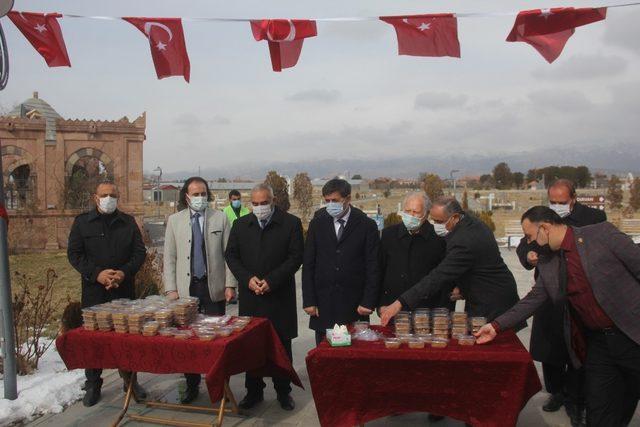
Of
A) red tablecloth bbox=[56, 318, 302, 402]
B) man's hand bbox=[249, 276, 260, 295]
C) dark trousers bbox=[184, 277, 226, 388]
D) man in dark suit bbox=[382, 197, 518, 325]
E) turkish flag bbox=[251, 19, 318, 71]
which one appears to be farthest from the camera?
turkish flag bbox=[251, 19, 318, 71]

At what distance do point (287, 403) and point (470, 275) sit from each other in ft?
6.37

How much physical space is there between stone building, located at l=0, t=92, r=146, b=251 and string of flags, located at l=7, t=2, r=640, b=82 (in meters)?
17.3

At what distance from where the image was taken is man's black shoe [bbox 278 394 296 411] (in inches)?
189

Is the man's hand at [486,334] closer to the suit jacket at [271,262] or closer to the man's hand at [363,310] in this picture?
the man's hand at [363,310]

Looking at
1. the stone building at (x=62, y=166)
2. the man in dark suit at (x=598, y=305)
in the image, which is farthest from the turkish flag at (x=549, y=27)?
the stone building at (x=62, y=166)

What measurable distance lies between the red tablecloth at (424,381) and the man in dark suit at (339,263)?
97 cm

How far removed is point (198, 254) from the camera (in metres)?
5.20

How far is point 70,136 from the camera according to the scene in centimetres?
2328

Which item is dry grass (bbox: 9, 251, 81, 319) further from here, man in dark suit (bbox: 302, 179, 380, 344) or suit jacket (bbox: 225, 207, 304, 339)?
man in dark suit (bbox: 302, 179, 380, 344)

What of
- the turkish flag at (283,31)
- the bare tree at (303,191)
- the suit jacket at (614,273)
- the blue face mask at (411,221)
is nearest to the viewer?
the suit jacket at (614,273)

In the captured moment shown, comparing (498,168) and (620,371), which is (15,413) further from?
(498,168)

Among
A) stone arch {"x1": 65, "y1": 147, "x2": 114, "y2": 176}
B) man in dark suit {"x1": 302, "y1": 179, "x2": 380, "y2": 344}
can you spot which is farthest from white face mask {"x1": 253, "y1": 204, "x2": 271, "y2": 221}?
stone arch {"x1": 65, "y1": 147, "x2": 114, "y2": 176}

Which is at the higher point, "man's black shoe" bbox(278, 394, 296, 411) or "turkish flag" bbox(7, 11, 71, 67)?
"turkish flag" bbox(7, 11, 71, 67)

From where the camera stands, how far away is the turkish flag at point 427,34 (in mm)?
6047
